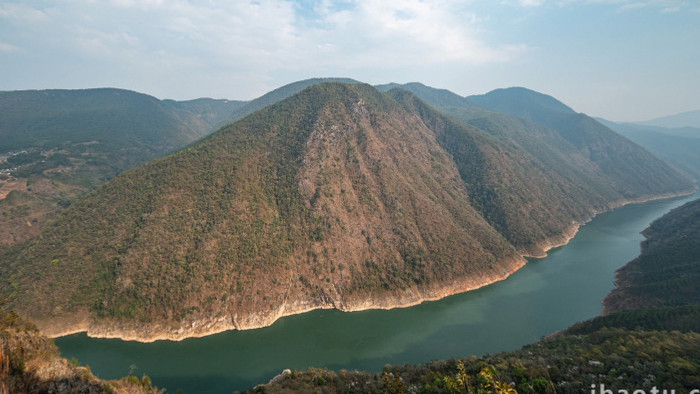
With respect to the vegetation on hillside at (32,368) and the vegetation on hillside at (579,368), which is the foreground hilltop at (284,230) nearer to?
the vegetation on hillside at (579,368)

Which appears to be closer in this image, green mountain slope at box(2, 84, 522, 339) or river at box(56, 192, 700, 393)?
river at box(56, 192, 700, 393)

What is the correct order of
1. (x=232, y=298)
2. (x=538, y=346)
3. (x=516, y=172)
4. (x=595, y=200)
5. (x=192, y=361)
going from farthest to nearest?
(x=595, y=200) → (x=516, y=172) → (x=232, y=298) → (x=192, y=361) → (x=538, y=346)

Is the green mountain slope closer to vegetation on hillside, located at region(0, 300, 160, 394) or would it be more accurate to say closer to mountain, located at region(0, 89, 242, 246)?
mountain, located at region(0, 89, 242, 246)

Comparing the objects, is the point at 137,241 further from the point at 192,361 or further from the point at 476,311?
the point at 476,311

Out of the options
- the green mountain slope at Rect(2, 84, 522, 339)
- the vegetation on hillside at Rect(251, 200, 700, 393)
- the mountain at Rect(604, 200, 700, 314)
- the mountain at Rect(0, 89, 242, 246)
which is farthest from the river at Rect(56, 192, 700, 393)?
the mountain at Rect(0, 89, 242, 246)

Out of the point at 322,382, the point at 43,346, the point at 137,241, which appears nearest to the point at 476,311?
the point at 322,382

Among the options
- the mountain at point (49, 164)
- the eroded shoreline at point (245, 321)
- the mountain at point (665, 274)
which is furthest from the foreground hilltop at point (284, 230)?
the mountain at point (49, 164)

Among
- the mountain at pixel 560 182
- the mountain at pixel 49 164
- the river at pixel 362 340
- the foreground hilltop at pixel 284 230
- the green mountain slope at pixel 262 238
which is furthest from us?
the mountain at pixel 560 182
